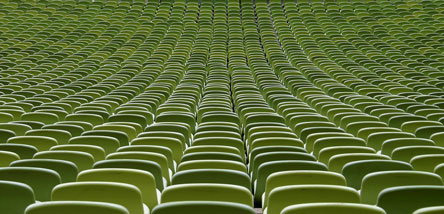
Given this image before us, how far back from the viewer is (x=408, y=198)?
8.79ft

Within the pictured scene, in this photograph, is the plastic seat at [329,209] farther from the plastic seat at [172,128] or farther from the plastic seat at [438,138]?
the plastic seat at [172,128]

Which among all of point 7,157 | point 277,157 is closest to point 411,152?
point 277,157

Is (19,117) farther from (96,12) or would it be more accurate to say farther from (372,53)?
(96,12)

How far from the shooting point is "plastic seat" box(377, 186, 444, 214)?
2.67 metres

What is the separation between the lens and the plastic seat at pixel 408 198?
8.77 ft

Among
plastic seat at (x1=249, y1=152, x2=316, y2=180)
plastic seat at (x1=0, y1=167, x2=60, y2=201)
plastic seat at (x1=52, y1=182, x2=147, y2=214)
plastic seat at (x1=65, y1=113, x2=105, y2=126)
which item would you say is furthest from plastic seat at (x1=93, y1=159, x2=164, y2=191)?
plastic seat at (x1=65, y1=113, x2=105, y2=126)

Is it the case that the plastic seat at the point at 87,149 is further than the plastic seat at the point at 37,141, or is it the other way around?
the plastic seat at the point at 37,141

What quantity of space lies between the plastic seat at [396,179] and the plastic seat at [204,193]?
36.0 inches

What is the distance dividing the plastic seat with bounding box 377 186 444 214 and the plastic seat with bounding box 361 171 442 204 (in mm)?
390

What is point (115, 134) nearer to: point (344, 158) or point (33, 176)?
point (33, 176)

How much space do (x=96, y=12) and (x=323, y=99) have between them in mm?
17360

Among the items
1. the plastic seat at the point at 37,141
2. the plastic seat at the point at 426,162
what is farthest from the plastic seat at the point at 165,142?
the plastic seat at the point at 426,162

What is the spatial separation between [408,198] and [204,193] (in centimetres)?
120

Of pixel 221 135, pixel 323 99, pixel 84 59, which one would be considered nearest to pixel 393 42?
pixel 323 99
